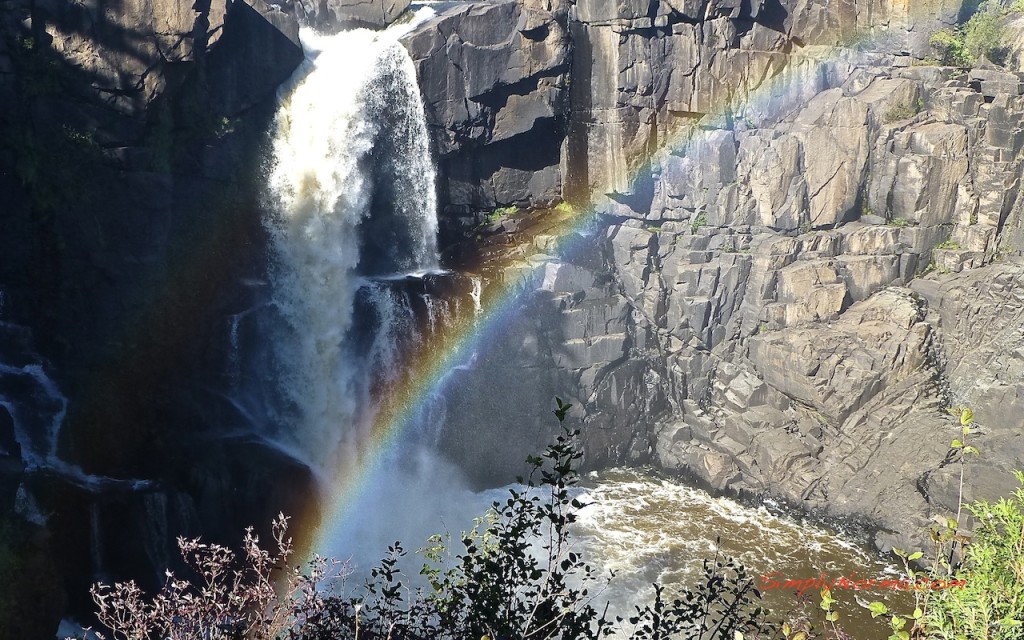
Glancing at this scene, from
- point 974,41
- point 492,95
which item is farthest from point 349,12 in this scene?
point 974,41

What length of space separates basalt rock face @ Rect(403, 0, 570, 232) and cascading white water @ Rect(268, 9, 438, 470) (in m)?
0.84

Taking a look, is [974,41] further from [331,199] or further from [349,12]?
[331,199]

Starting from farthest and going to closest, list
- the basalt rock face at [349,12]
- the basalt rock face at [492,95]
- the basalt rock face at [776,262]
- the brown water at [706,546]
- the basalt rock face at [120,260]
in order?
1. the basalt rock face at [349,12]
2. the basalt rock face at [492,95]
3. the basalt rock face at [776,262]
4. the brown water at [706,546]
5. the basalt rock face at [120,260]

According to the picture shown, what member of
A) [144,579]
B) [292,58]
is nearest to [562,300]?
[292,58]

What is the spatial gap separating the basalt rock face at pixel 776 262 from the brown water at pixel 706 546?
111cm

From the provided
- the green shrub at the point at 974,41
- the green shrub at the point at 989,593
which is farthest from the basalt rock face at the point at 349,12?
the green shrub at the point at 989,593

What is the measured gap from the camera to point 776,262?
921 inches

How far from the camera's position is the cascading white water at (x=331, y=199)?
21.6 meters

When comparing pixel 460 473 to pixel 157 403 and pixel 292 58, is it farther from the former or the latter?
pixel 292 58

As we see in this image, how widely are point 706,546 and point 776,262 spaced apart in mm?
8623

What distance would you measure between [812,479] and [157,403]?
661 inches

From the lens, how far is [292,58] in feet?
72.4

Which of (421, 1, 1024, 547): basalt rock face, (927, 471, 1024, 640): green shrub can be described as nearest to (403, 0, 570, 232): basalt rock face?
(421, 1, 1024, 547): basalt rock face

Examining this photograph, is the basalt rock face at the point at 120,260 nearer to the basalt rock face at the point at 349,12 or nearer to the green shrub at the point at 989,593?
the basalt rock face at the point at 349,12
